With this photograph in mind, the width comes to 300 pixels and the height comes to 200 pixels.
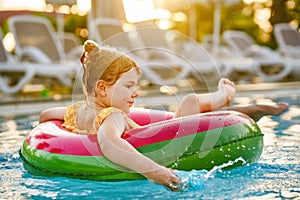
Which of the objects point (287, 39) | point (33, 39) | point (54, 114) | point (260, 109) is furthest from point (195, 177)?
point (287, 39)

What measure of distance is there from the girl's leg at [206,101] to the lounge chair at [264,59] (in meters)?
8.35

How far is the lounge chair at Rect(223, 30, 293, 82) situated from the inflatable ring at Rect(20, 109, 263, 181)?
8.80 metres

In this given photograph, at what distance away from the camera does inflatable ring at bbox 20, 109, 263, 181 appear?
8.85 ft

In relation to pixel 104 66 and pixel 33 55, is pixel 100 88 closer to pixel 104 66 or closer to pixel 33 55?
pixel 104 66

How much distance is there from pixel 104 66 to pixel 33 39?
24.0 feet

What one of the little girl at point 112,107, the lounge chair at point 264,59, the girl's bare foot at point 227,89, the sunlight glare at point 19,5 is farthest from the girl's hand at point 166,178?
the sunlight glare at point 19,5

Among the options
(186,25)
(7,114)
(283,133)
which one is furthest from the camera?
(186,25)

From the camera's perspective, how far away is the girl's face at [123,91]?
2701 mm

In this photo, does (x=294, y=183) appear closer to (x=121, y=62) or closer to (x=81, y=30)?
(x=121, y=62)

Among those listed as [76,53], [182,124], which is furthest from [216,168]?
[76,53]

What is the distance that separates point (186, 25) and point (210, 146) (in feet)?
78.5

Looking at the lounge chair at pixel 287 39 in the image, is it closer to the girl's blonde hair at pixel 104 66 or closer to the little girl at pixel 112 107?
the little girl at pixel 112 107

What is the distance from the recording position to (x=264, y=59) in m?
12.2

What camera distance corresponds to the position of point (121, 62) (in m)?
Result: 2.69
